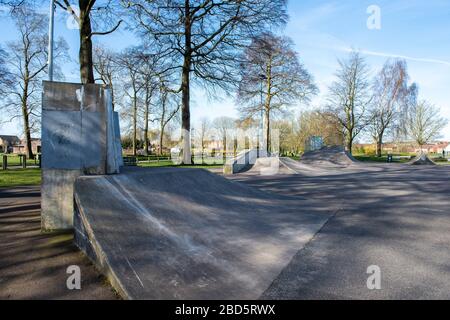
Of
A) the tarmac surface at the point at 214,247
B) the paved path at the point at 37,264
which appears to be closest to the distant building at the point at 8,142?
the paved path at the point at 37,264

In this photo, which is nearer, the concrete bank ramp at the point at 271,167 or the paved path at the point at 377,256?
the paved path at the point at 377,256

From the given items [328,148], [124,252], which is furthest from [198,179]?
[328,148]

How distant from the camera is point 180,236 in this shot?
14.0ft

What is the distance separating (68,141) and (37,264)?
7.74 feet

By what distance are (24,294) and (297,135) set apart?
1881 inches

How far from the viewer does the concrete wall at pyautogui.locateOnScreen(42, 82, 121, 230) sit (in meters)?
5.26

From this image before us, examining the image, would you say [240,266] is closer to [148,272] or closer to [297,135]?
[148,272]

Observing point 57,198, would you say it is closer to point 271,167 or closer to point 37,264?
point 37,264

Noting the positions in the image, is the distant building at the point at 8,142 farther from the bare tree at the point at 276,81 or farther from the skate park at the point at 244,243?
the skate park at the point at 244,243

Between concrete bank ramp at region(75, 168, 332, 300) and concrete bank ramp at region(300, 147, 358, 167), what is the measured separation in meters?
19.9

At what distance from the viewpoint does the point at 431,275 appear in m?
3.41

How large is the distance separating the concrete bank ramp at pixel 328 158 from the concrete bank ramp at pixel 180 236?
1995 centimetres

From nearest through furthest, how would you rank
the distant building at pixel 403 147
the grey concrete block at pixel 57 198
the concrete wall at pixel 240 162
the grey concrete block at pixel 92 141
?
the grey concrete block at pixel 57 198 < the grey concrete block at pixel 92 141 < the concrete wall at pixel 240 162 < the distant building at pixel 403 147

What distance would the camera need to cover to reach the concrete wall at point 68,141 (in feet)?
17.3
